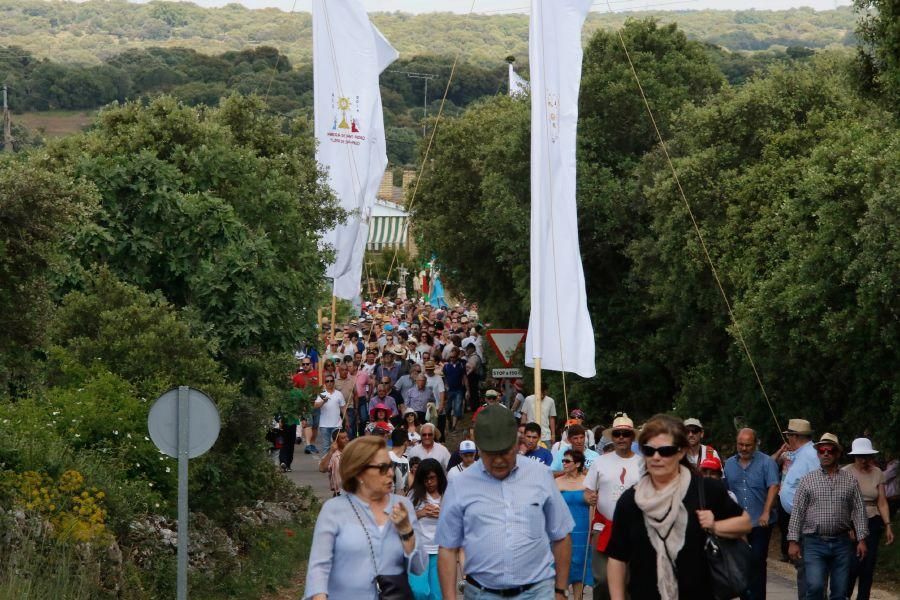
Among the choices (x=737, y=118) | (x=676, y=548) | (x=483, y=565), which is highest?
(x=676, y=548)

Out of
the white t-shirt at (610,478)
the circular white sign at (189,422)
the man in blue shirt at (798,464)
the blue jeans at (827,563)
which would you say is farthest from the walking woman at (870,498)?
the circular white sign at (189,422)

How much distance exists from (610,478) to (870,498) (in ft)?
9.71

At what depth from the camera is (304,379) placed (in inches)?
1074

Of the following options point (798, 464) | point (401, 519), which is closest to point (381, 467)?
point (401, 519)

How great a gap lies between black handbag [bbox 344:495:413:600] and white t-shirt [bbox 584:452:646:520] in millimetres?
4318

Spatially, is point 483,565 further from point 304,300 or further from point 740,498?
point 304,300

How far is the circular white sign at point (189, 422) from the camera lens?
36.9 ft

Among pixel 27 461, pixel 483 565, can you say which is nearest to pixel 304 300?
pixel 27 461

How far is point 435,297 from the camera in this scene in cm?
6450

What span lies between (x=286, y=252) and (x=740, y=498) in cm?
953

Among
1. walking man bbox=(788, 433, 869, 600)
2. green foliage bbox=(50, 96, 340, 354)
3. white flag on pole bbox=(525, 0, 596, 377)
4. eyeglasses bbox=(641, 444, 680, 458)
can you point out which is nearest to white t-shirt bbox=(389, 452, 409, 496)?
walking man bbox=(788, 433, 869, 600)

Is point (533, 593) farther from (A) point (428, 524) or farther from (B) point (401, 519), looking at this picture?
(A) point (428, 524)

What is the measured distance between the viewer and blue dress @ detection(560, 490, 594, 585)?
12.3 metres

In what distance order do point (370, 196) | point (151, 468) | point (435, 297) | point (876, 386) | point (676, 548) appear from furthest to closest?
point (435, 297), point (370, 196), point (876, 386), point (151, 468), point (676, 548)
